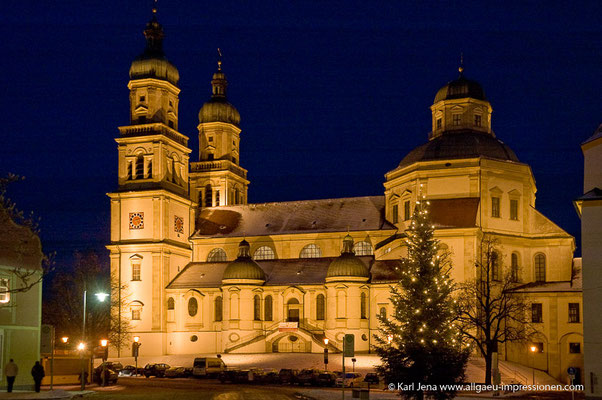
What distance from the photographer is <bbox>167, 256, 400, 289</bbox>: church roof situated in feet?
246

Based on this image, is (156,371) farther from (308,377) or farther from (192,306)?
(192,306)

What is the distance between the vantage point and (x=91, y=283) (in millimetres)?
78625

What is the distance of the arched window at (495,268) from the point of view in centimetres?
7112

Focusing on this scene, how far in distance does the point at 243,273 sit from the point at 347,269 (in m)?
10.1

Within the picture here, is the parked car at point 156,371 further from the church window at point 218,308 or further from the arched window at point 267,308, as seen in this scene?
the church window at point 218,308

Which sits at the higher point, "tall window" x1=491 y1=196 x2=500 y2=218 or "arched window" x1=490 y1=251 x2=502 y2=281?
"tall window" x1=491 y1=196 x2=500 y2=218

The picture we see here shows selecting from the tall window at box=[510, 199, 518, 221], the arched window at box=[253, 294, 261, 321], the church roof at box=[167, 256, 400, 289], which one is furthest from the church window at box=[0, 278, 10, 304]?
the tall window at box=[510, 199, 518, 221]

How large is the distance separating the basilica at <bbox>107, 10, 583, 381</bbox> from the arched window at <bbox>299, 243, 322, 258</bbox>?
112mm

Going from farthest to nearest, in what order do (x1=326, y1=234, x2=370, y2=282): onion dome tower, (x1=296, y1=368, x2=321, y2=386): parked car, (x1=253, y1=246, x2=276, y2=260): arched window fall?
(x1=253, y1=246, x2=276, y2=260): arched window
(x1=326, y1=234, x2=370, y2=282): onion dome tower
(x1=296, y1=368, x2=321, y2=386): parked car

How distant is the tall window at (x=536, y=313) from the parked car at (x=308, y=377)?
24.2m

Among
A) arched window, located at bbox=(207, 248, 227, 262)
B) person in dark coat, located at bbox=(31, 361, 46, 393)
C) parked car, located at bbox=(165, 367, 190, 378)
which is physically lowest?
parked car, located at bbox=(165, 367, 190, 378)

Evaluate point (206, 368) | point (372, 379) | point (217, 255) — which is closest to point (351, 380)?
point (372, 379)

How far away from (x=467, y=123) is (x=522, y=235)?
12028 millimetres

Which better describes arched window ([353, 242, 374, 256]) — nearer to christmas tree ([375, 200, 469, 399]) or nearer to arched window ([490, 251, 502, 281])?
arched window ([490, 251, 502, 281])
